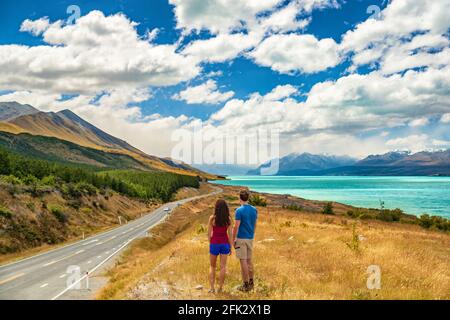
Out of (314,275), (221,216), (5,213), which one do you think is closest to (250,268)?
(221,216)

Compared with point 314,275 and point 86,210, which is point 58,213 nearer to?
point 86,210

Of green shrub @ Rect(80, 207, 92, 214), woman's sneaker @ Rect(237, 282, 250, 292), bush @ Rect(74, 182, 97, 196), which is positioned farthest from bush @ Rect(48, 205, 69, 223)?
woman's sneaker @ Rect(237, 282, 250, 292)

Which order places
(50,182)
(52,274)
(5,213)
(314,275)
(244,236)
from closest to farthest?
(244,236)
(314,275)
(52,274)
(5,213)
(50,182)

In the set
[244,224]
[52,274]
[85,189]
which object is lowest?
[52,274]

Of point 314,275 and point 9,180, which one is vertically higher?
point 9,180

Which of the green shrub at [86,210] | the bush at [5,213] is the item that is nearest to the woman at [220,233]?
the bush at [5,213]

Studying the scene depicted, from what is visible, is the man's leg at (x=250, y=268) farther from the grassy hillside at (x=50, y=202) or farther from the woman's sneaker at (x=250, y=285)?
the grassy hillside at (x=50, y=202)

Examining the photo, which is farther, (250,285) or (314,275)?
(314,275)

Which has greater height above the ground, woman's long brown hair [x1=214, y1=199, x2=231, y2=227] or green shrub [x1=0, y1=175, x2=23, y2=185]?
woman's long brown hair [x1=214, y1=199, x2=231, y2=227]

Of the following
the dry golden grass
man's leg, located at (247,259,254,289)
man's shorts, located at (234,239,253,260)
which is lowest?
the dry golden grass

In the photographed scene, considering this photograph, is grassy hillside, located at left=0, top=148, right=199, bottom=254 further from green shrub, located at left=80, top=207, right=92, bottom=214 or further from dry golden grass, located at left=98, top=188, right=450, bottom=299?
dry golden grass, located at left=98, top=188, right=450, bottom=299

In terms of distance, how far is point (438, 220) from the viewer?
49.4 metres
